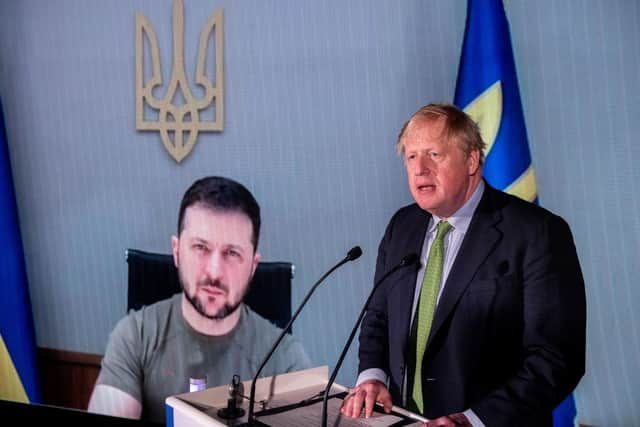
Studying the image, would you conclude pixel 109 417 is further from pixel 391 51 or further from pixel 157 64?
pixel 391 51

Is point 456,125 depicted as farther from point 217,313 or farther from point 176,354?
point 176,354

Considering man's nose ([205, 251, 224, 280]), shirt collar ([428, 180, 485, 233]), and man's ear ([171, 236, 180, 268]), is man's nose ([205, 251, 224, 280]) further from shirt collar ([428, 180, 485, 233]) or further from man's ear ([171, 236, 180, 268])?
shirt collar ([428, 180, 485, 233])

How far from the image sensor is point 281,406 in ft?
4.77

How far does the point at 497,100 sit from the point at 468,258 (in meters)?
0.76

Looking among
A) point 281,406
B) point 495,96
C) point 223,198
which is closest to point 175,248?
point 223,198

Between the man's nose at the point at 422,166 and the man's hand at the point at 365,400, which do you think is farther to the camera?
the man's nose at the point at 422,166

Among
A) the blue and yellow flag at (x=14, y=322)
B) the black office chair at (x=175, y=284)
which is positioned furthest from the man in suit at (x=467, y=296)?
the blue and yellow flag at (x=14, y=322)

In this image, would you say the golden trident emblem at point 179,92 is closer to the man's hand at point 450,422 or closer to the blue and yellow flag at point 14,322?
the blue and yellow flag at point 14,322

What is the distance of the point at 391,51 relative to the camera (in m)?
2.79

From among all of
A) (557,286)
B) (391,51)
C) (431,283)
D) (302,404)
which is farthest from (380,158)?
(302,404)

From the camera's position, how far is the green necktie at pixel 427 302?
80.7 inches

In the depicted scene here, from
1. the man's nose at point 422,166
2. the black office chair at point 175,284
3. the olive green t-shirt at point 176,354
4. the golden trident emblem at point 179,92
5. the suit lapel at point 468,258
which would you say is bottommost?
the olive green t-shirt at point 176,354

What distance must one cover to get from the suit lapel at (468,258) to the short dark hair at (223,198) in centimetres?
129

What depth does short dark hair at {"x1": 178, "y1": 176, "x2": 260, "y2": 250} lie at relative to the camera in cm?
313
